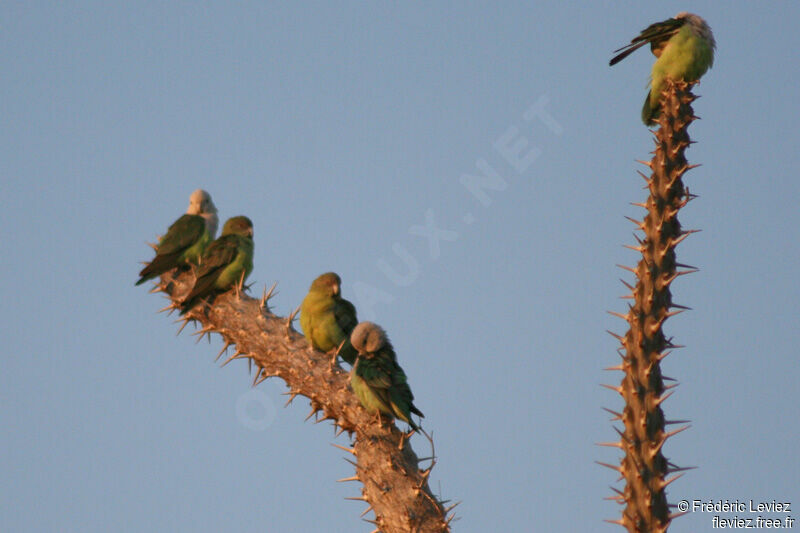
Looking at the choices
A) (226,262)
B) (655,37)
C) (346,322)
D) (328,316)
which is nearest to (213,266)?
(226,262)

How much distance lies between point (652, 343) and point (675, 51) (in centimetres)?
293

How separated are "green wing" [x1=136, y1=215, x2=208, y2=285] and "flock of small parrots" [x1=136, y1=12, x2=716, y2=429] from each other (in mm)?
11

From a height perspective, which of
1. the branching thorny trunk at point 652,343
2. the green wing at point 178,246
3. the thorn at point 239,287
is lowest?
the branching thorny trunk at point 652,343

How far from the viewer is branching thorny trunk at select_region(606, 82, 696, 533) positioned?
4957 mm

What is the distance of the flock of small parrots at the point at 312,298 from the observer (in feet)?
25.8

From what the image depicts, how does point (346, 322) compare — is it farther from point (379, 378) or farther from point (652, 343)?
point (652, 343)

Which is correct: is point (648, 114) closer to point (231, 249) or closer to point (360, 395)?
point (360, 395)

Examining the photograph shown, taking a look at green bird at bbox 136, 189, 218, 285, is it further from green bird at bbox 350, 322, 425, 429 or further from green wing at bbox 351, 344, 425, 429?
green wing at bbox 351, 344, 425, 429

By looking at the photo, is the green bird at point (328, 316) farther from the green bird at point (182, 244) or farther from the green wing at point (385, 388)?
the green bird at point (182, 244)

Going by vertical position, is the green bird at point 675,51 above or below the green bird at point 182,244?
above

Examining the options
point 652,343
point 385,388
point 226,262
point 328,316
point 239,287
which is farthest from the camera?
point 226,262

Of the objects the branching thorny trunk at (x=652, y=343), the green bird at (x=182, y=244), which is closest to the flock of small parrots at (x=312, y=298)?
the green bird at (x=182, y=244)

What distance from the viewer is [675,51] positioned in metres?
7.13

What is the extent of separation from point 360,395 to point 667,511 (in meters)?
3.45
